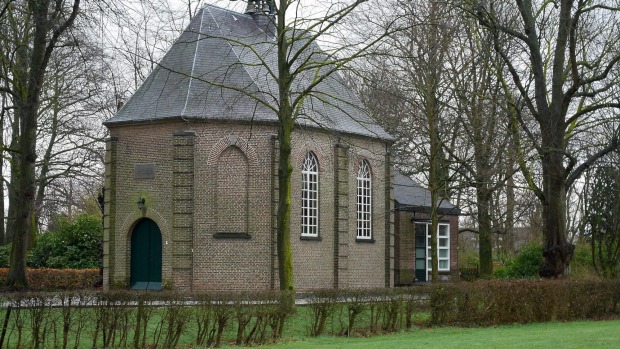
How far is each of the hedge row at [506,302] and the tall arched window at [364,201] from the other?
12179 millimetres

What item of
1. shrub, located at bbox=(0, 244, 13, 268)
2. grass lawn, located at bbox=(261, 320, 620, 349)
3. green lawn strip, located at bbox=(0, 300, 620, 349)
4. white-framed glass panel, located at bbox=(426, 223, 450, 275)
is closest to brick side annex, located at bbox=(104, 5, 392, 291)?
green lawn strip, located at bbox=(0, 300, 620, 349)

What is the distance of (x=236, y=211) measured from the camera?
1196 inches

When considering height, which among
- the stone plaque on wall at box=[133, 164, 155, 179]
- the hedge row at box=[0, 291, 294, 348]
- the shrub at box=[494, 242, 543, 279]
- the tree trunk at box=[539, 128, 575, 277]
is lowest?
the hedge row at box=[0, 291, 294, 348]

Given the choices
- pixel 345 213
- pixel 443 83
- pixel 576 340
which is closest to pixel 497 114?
pixel 443 83

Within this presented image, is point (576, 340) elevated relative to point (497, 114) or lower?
lower

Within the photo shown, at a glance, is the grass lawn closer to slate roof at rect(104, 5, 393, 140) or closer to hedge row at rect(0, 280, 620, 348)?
hedge row at rect(0, 280, 620, 348)

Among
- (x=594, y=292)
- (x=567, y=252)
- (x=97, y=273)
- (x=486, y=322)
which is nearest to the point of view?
(x=486, y=322)

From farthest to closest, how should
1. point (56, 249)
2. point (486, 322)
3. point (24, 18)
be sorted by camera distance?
point (56, 249) < point (24, 18) < point (486, 322)

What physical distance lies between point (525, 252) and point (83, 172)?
1959 cm

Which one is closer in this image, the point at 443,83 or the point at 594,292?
the point at 594,292

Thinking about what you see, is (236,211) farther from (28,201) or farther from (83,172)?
(83,172)

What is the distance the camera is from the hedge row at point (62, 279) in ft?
114

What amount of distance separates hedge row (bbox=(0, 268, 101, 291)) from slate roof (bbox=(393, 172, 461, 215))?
1304 centimetres

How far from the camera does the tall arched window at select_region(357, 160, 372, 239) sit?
34625 mm
